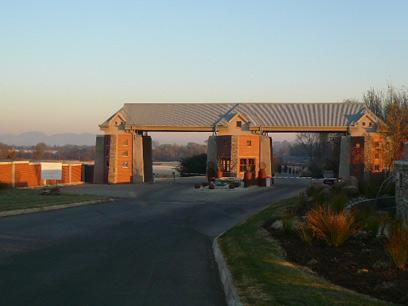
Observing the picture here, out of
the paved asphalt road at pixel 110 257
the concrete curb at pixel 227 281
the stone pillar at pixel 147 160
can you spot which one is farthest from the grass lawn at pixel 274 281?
the stone pillar at pixel 147 160

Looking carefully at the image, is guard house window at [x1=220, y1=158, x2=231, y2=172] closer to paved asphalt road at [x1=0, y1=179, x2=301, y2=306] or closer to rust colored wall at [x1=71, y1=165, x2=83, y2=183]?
rust colored wall at [x1=71, y1=165, x2=83, y2=183]

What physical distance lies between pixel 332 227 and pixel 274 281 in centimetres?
343

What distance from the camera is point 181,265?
12008 mm

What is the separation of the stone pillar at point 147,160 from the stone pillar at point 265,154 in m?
12.3

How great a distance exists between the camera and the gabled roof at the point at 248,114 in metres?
51.5

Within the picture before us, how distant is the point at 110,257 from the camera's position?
1286 centimetres

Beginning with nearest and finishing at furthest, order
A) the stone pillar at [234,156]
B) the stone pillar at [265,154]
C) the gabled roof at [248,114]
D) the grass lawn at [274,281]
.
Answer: the grass lawn at [274,281]
the stone pillar at [234,156]
the stone pillar at [265,154]
the gabled roof at [248,114]

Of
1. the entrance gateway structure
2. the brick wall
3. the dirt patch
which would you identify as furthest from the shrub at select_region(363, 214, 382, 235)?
the entrance gateway structure

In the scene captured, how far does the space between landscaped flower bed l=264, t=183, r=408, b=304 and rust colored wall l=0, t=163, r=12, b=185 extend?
31.5m

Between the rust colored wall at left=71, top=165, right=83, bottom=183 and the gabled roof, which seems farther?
the rust colored wall at left=71, top=165, right=83, bottom=183

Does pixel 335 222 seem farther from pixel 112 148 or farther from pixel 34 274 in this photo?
pixel 112 148

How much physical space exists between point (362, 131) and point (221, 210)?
88.0 feet

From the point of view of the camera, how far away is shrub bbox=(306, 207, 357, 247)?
457 inches

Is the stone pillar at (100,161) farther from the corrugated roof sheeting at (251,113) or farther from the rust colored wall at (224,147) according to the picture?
the rust colored wall at (224,147)
